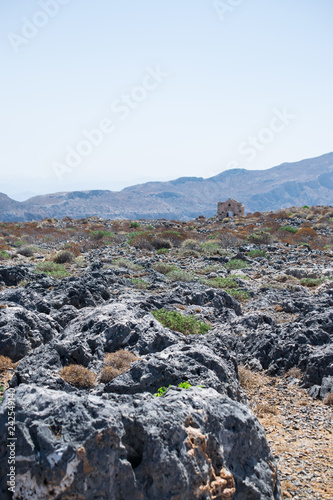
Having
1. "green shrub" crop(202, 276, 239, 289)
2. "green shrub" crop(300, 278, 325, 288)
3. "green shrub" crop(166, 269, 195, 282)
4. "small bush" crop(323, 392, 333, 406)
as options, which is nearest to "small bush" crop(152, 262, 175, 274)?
"green shrub" crop(166, 269, 195, 282)

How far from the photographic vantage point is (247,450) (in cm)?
376

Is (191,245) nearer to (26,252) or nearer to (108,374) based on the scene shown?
(26,252)

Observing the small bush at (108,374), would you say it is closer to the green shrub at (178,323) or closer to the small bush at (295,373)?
the green shrub at (178,323)

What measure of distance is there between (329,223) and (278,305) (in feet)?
80.6

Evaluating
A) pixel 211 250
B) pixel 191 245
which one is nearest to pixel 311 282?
pixel 211 250

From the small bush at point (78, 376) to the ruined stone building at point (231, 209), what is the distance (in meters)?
47.4

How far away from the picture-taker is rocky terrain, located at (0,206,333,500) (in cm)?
306

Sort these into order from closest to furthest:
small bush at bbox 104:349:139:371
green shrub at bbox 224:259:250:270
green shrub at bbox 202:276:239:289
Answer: small bush at bbox 104:349:139:371, green shrub at bbox 202:276:239:289, green shrub at bbox 224:259:250:270

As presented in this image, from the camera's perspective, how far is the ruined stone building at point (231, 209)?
51609 mm

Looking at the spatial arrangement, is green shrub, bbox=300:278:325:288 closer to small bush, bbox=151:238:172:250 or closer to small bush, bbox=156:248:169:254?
small bush, bbox=156:248:169:254

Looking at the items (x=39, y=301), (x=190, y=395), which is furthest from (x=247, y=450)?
(x=39, y=301)

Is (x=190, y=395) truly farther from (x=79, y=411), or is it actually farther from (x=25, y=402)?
(x=25, y=402)

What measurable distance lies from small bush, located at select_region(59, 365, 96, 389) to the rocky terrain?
1 cm

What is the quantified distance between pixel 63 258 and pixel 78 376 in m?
14.3
